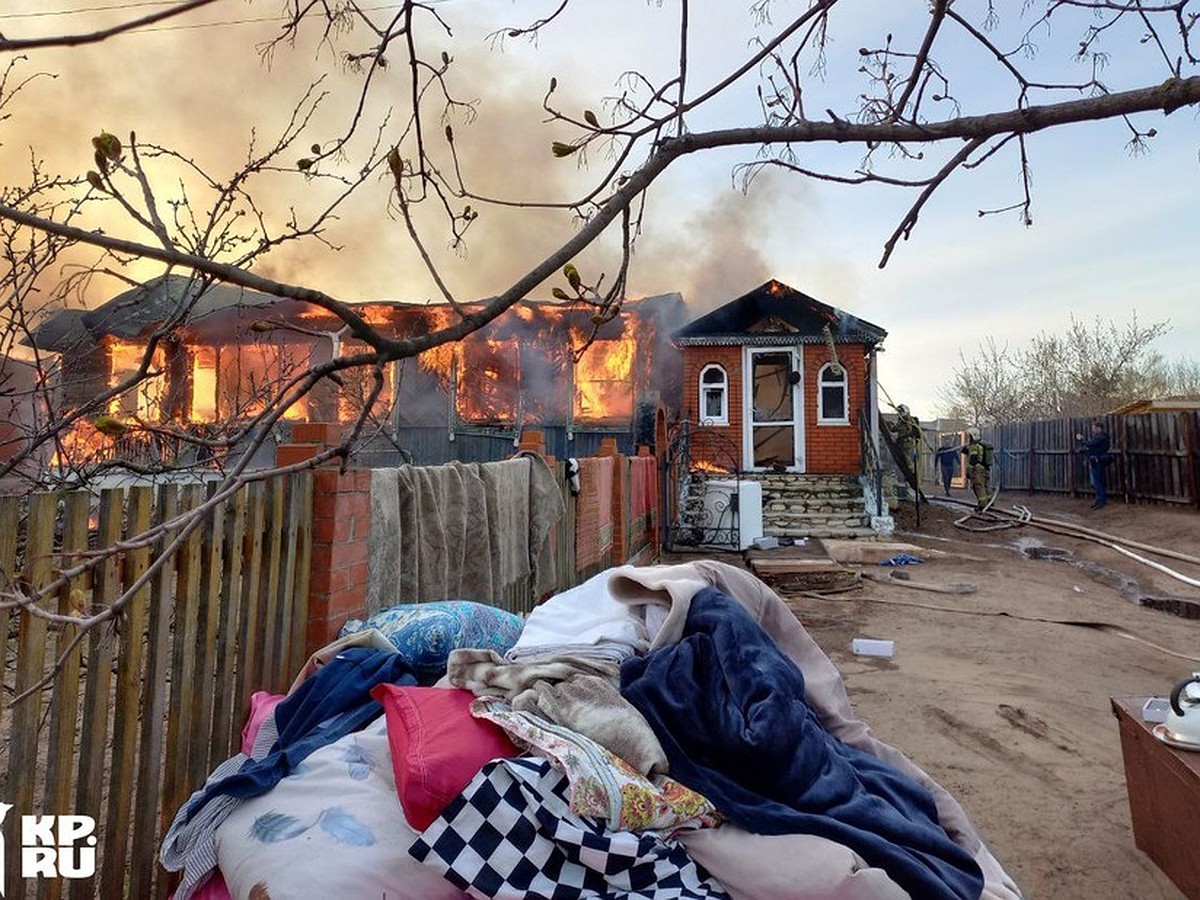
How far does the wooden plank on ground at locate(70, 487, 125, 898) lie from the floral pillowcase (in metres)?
1.10

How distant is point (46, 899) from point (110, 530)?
100 centimetres

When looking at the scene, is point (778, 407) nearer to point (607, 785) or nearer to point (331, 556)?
point (331, 556)

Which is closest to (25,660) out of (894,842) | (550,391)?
(894,842)

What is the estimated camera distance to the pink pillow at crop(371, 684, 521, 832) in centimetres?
170

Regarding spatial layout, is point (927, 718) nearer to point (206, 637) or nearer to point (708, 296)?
point (206, 637)

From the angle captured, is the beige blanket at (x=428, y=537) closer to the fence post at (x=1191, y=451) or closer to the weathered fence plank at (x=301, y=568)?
the weathered fence plank at (x=301, y=568)

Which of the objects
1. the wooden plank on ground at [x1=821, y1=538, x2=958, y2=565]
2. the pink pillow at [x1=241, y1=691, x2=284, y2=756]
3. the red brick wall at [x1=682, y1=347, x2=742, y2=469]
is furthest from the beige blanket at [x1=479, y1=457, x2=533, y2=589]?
the red brick wall at [x1=682, y1=347, x2=742, y2=469]

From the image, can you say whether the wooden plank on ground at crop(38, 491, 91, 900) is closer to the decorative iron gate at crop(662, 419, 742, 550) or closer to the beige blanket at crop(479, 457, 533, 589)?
the beige blanket at crop(479, 457, 533, 589)

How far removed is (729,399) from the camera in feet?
51.2

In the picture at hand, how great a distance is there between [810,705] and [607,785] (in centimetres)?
124

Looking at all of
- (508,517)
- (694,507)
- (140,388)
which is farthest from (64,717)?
(694,507)

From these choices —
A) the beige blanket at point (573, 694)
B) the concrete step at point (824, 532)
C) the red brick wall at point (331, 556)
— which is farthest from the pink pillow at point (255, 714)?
the concrete step at point (824, 532)

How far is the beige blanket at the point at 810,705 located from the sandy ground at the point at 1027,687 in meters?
0.84

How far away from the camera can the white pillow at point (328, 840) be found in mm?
1609
